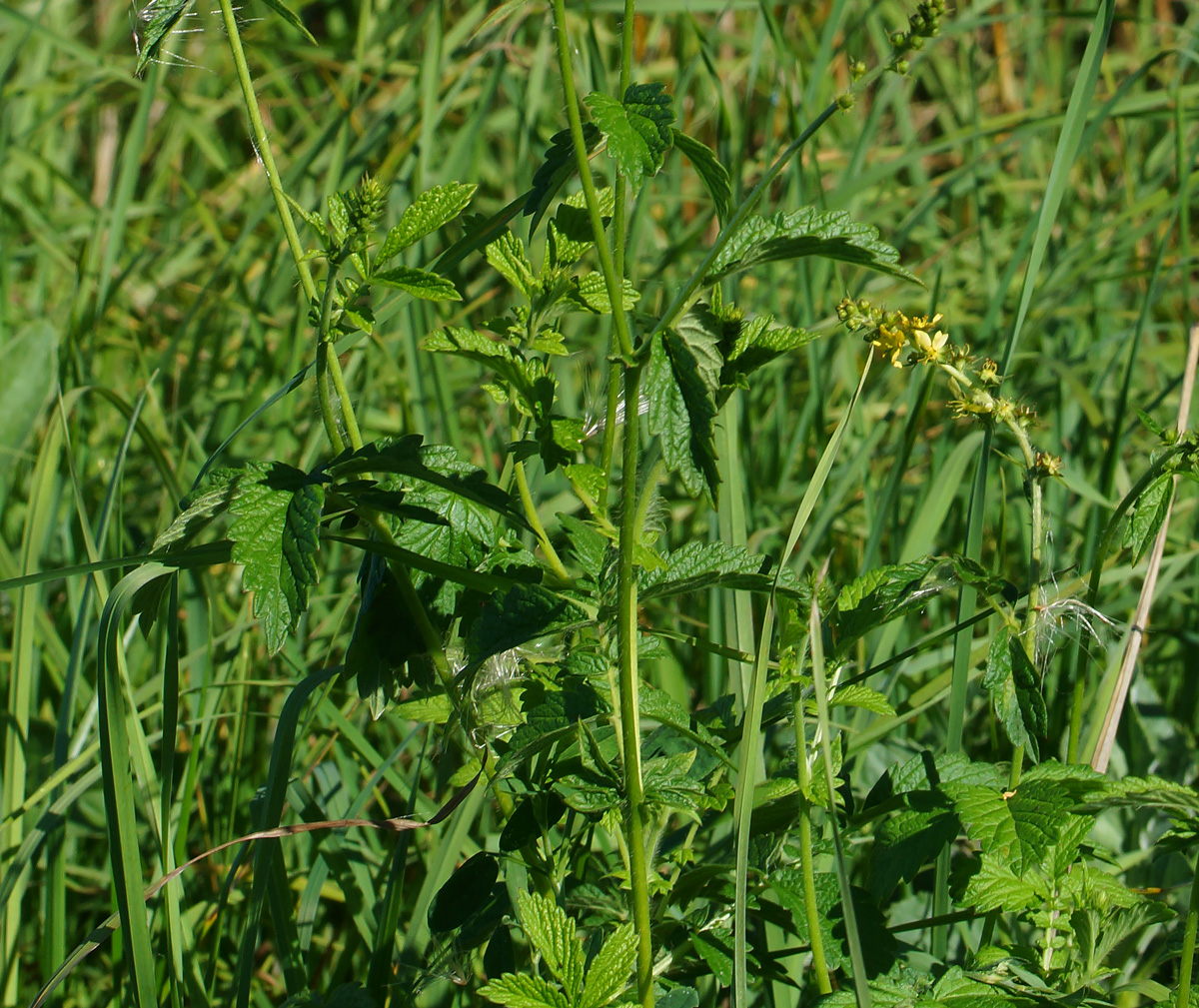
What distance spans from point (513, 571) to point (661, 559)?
0.10m

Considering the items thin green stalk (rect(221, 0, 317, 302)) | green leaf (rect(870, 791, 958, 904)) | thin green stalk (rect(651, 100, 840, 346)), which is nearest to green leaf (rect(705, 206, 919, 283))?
thin green stalk (rect(651, 100, 840, 346))

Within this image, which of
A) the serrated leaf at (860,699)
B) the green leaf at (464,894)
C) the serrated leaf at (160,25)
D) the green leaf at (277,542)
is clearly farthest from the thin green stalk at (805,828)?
the serrated leaf at (160,25)

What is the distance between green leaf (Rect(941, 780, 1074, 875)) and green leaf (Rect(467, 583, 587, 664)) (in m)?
0.31

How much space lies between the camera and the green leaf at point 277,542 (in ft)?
2.11

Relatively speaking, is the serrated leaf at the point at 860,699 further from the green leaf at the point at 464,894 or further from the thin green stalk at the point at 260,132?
the thin green stalk at the point at 260,132

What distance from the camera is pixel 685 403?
0.65 meters

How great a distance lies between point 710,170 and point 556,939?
50 centimetres

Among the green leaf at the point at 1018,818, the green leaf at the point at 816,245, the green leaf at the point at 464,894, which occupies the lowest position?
the green leaf at the point at 464,894

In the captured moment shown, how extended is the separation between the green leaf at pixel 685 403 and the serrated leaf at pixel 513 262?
0.54 ft

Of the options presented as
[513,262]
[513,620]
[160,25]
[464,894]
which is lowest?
[464,894]

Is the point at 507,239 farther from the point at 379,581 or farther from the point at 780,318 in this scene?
the point at 780,318

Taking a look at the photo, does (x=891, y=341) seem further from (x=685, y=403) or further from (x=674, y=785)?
(x=674, y=785)

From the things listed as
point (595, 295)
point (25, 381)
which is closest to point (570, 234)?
point (595, 295)

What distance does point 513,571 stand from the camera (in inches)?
30.9
